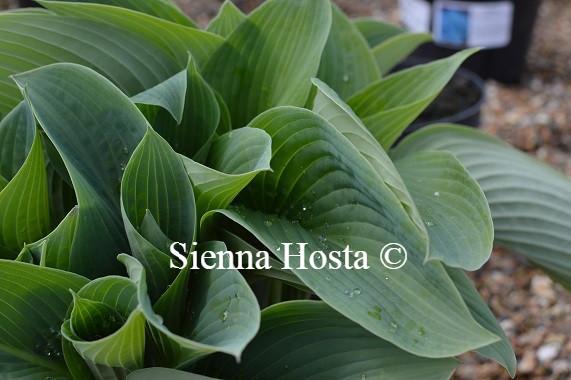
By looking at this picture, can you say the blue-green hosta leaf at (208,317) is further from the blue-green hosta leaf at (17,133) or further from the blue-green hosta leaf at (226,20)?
the blue-green hosta leaf at (226,20)

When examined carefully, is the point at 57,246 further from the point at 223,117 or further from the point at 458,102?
the point at 458,102

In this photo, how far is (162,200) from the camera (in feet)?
2.22

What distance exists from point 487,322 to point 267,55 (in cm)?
34

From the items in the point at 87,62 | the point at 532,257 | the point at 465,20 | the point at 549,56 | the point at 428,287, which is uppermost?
the point at 87,62

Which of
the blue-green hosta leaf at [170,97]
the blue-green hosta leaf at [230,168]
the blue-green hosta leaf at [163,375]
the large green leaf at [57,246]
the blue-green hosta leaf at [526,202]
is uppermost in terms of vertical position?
the blue-green hosta leaf at [170,97]

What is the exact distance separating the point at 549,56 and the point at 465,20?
48 centimetres

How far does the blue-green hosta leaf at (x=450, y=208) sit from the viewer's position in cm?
63

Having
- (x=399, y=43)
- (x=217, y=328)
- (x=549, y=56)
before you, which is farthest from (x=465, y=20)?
(x=217, y=328)

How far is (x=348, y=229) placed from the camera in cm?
67

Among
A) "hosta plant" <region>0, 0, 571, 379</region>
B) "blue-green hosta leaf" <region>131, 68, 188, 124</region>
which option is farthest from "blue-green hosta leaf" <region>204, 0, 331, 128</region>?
"blue-green hosta leaf" <region>131, 68, 188, 124</region>

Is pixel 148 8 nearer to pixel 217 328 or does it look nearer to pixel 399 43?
pixel 399 43

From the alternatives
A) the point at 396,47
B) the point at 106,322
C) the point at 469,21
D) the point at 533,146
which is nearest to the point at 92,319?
the point at 106,322

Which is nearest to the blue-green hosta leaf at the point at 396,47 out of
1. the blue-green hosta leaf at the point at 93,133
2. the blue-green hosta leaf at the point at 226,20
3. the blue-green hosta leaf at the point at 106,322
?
the blue-green hosta leaf at the point at 226,20

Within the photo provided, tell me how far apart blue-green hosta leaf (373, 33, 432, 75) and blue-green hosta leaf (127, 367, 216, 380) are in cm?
52
